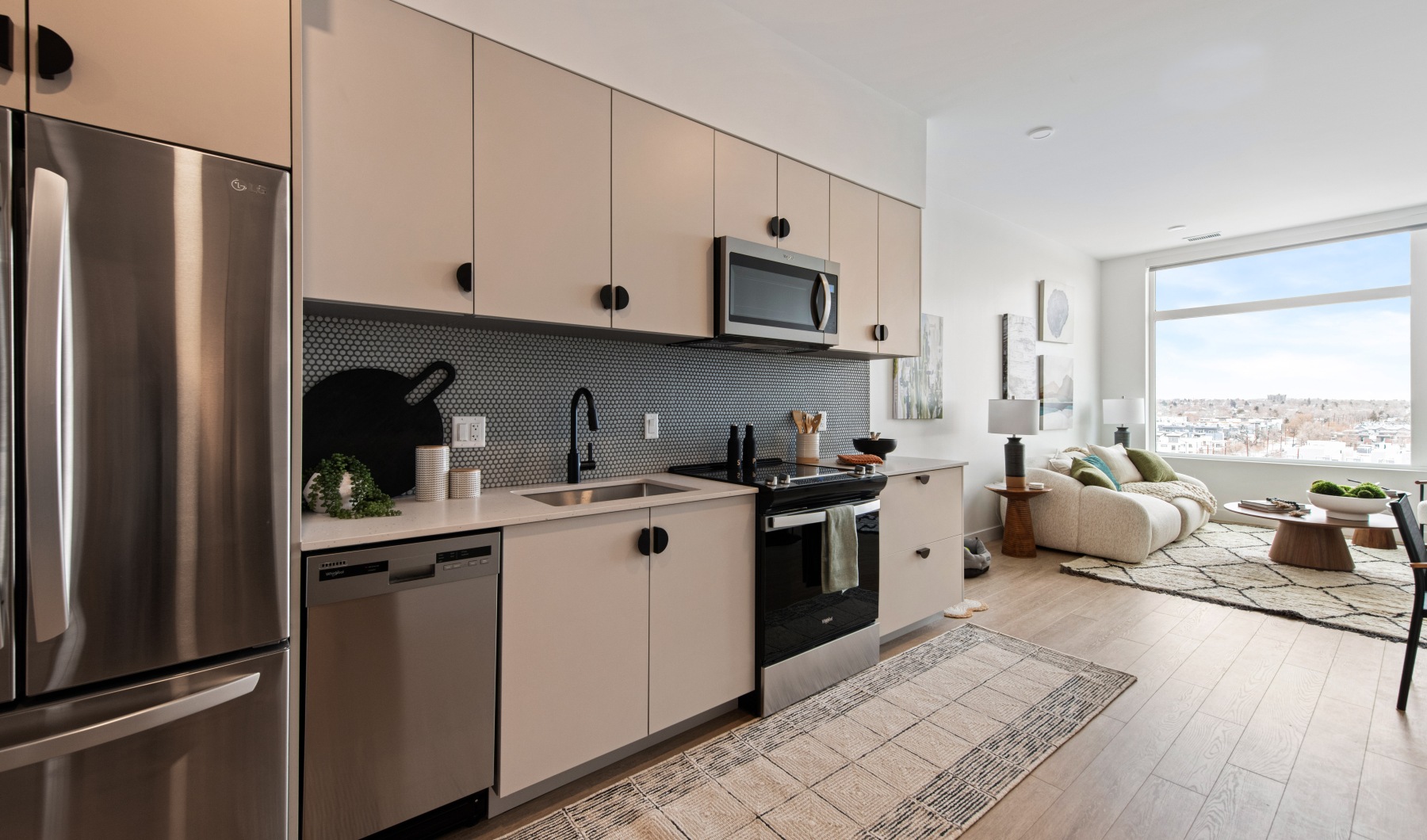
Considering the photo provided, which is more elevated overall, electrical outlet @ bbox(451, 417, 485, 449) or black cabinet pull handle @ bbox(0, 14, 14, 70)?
black cabinet pull handle @ bbox(0, 14, 14, 70)

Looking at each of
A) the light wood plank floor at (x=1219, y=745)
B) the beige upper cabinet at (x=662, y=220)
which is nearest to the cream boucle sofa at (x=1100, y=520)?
the light wood plank floor at (x=1219, y=745)

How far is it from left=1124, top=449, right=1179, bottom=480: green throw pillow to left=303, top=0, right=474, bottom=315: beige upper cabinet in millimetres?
6270

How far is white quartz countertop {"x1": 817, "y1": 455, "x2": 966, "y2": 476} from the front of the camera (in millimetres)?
2998

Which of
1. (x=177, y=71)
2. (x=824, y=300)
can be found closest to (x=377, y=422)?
(x=177, y=71)

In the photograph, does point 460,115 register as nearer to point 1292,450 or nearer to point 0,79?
point 0,79

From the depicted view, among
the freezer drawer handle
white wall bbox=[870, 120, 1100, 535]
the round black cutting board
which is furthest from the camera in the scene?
white wall bbox=[870, 120, 1100, 535]

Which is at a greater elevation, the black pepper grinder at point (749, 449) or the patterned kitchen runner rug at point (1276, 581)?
the black pepper grinder at point (749, 449)

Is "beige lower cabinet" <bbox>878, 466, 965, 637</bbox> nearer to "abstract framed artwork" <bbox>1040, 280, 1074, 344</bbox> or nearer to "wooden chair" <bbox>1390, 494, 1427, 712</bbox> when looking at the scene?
"wooden chair" <bbox>1390, 494, 1427, 712</bbox>

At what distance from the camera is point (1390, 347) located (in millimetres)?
5430

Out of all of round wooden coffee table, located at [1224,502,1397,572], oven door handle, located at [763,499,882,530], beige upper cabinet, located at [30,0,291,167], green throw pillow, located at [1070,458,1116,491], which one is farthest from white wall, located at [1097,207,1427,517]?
beige upper cabinet, located at [30,0,291,167]

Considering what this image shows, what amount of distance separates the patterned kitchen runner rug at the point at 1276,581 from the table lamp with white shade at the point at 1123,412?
1552 millimetres

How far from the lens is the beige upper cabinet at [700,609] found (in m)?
2.05

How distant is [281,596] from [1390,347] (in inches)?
315

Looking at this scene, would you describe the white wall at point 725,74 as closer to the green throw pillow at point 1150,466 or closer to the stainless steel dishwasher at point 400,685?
the stainless steel dishwasher at point 400,685
